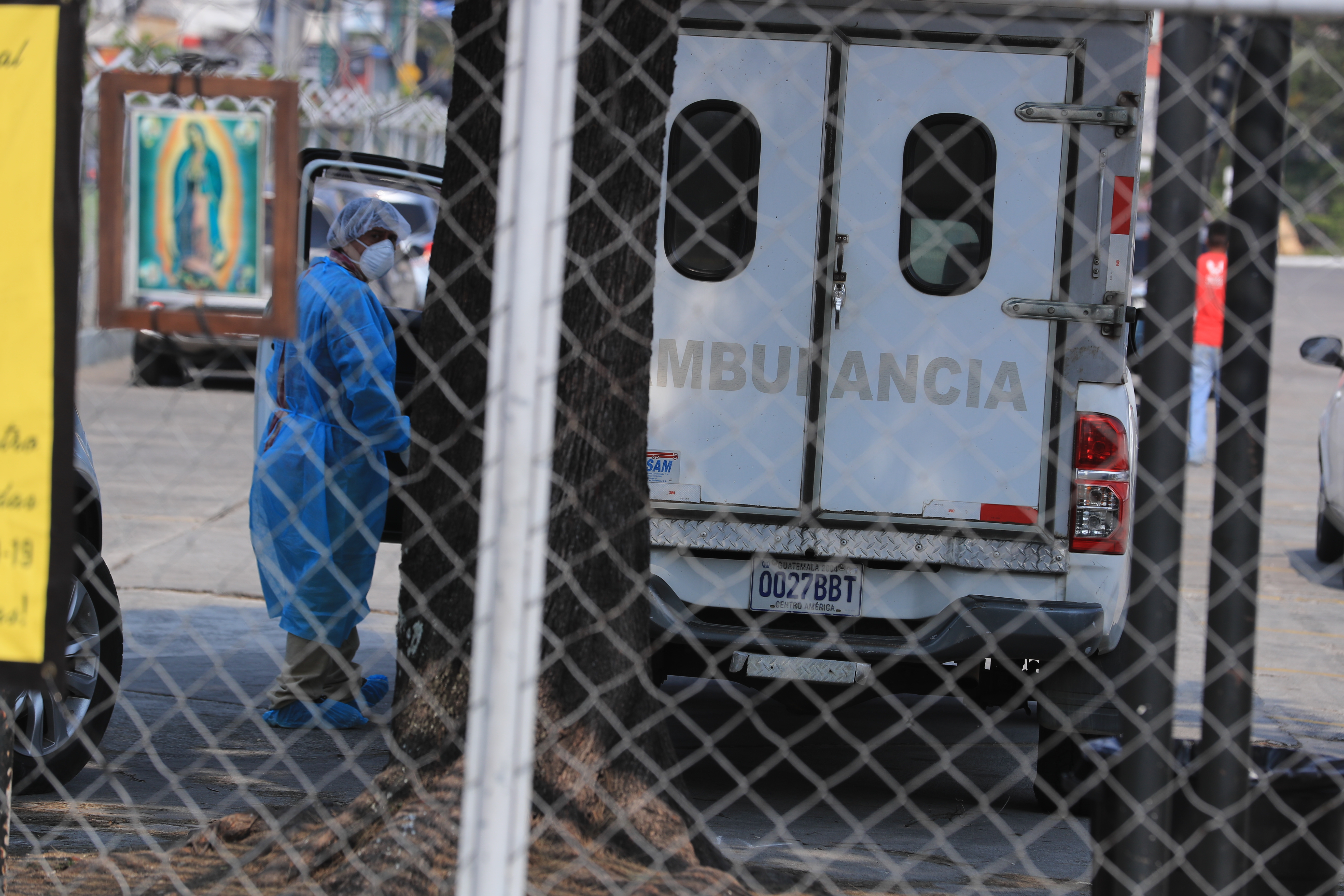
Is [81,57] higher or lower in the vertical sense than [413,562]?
higher

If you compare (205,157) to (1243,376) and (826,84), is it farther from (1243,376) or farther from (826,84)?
(826,84)

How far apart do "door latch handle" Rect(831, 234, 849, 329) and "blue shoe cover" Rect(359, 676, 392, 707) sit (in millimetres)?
2673

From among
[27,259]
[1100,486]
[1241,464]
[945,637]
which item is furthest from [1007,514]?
[27,259]

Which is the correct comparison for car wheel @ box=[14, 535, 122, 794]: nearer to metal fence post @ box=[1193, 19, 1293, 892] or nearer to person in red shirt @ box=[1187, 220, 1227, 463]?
metal fence post @ box=[1193, 19, 1293, 892]

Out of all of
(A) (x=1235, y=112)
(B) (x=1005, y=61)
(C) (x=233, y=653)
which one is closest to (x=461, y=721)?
(A) (x=1235, y=112)

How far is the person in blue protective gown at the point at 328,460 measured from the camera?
5.14 m

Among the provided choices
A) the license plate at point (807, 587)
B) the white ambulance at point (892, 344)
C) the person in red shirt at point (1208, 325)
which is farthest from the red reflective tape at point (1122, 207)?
the person in red shirt at point (1208, 325)

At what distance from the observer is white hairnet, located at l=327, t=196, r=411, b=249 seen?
5.29m

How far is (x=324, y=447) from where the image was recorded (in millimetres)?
5184

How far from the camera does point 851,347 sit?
4.69 m

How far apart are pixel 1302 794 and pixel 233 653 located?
4916 mm

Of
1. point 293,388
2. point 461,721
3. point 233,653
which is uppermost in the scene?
point 293,388

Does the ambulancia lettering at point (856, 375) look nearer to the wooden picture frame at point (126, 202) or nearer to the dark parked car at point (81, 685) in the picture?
the dark parked car at point (81, 685)

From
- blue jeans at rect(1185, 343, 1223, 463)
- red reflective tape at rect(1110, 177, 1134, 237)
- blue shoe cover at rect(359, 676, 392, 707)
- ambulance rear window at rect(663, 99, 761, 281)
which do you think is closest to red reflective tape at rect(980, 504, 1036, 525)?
red reflective tape at rect(1110, 177, 1134, 237)
